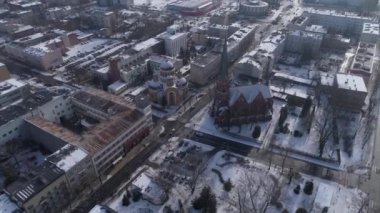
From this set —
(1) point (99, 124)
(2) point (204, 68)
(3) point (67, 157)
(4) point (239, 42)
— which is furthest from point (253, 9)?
(3) point (67, 157)

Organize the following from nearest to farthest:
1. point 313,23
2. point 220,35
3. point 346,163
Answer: point 346,163 → point 220,35 → point 313,23

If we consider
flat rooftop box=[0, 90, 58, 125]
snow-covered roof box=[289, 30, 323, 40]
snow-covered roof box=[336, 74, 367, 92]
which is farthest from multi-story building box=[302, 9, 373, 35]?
flat rooftop box=[0, 90, 58, 125]

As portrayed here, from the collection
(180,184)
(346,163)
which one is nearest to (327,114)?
(346,163)

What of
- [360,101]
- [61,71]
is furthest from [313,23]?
[61,71]

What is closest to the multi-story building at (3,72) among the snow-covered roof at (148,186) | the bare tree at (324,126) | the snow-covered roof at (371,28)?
the snow-covered roof at (148,186)

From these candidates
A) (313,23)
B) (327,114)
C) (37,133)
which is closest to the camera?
(37,133)

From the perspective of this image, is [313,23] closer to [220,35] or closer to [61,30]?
[220,35]

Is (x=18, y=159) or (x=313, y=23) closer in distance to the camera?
(x=18, y=159)

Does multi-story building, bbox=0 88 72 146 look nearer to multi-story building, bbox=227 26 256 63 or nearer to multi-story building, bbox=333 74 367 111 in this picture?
multi-story building, bbox=227 26 256 63

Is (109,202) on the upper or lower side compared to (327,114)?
lower
